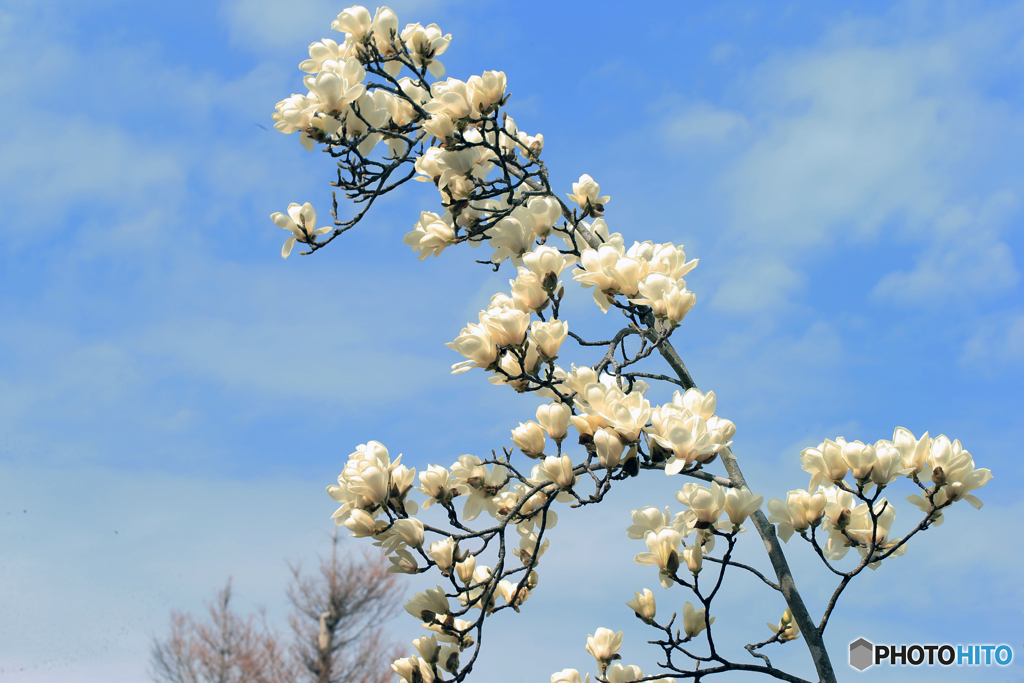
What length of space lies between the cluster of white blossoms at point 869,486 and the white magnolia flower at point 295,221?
1605 mm

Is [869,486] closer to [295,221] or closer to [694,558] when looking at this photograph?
[694,558]

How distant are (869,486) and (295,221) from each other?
180 centimetres

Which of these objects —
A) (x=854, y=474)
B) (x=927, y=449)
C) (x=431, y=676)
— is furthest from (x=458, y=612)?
(x=927, y=449)

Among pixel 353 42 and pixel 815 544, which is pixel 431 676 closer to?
pixel 815 544

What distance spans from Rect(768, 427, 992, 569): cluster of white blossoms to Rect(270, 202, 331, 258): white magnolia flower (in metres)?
1.61

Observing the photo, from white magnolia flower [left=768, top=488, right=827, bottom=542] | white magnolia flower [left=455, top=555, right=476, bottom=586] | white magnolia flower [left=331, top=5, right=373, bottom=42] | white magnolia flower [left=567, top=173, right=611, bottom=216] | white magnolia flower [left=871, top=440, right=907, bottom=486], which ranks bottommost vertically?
white magnolia flower [left=455, top=555, right=476, bottom=586]

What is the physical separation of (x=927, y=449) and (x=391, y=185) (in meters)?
1.69

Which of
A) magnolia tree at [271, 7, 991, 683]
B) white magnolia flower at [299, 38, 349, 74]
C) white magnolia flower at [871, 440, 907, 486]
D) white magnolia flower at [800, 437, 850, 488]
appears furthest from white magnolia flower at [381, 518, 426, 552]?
white magnolia flower at [299, 38, 349, 74]

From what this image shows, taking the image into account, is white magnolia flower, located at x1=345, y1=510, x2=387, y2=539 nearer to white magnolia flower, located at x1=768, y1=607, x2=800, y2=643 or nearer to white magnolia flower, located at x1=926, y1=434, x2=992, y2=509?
white magnolia flower, located at x1=768, y1=607, x2=800, y2=643

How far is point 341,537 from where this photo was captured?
14.7 meters

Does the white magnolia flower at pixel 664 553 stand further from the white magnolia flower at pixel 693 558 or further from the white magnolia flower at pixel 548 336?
the white magnolia flower at pixel 548 336

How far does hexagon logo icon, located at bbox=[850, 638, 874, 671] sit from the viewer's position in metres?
2.19

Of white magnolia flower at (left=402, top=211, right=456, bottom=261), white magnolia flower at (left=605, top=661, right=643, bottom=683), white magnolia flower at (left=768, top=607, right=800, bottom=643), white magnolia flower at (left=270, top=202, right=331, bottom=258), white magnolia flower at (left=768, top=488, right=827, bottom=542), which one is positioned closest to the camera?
white magnolia flower at (left=768, top=488, right=827, bottom=542)

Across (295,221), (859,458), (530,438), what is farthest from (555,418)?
(295,221)
